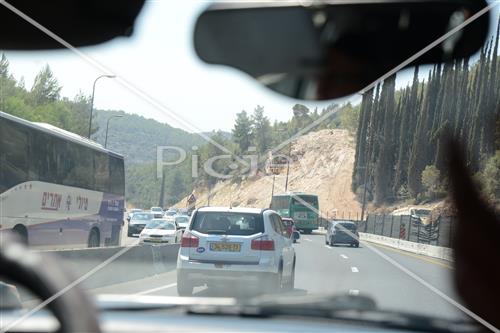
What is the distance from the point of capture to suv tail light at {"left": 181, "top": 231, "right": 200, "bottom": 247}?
840 centimetres

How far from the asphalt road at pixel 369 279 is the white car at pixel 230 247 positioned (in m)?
0.25

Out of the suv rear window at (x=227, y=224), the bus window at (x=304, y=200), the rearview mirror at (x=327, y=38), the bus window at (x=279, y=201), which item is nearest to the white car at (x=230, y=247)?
the suv rear window at (x=227, y=224)

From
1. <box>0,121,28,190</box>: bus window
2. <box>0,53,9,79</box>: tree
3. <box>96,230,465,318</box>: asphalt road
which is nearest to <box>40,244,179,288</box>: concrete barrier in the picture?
<box>96,230,465,318</box>: asphalt road

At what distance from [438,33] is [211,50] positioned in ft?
4.83

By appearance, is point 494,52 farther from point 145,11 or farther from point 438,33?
point 145,11

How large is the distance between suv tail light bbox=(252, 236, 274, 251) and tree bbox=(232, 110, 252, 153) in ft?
13.8

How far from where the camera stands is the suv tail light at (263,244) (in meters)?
8.21

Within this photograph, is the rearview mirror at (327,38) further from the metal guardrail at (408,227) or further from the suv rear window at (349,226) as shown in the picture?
the suv rear window at (349,226)

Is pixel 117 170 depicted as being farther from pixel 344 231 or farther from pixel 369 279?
pixel 369 279

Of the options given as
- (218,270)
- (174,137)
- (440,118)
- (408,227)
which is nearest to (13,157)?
(218,270)

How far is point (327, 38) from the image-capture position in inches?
157

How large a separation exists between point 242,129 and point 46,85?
5.09 ft

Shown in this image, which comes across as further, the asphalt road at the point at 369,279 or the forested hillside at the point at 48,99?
the forested hillside at the point at 48,99

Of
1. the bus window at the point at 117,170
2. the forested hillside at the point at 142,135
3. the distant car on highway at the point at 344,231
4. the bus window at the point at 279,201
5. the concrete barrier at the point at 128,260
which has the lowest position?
the concrete barrier at the point at 128,260
